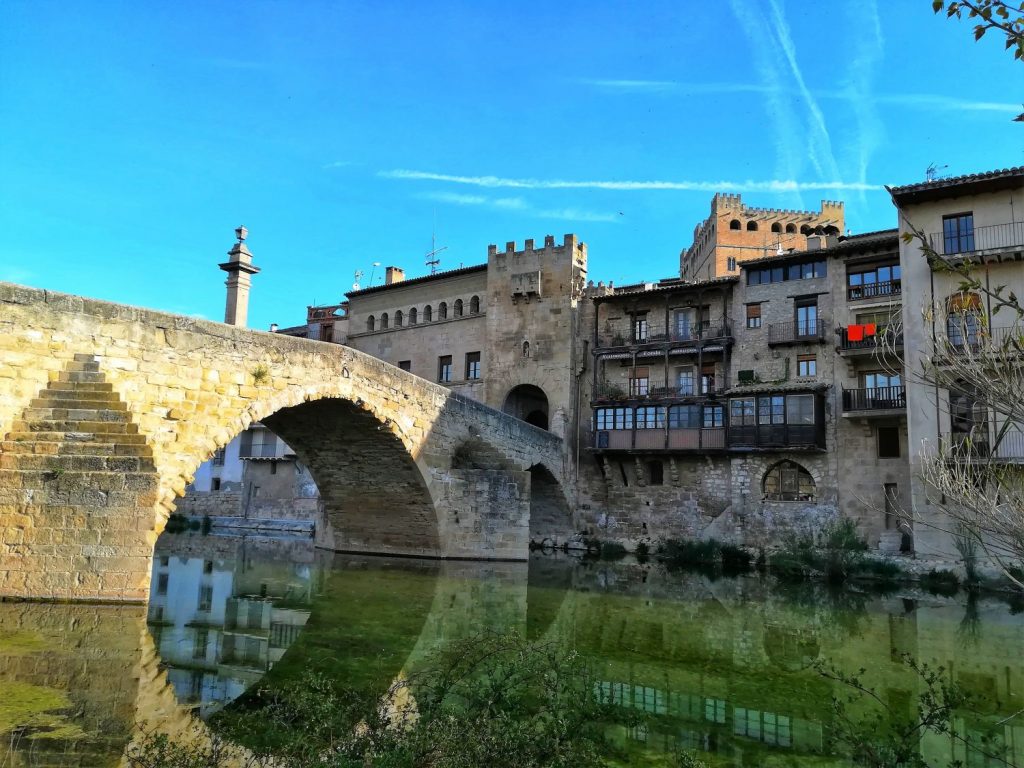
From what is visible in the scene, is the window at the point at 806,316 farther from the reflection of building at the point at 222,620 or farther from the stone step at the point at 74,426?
the stone step at the point at 74,426

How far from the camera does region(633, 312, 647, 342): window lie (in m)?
28.9

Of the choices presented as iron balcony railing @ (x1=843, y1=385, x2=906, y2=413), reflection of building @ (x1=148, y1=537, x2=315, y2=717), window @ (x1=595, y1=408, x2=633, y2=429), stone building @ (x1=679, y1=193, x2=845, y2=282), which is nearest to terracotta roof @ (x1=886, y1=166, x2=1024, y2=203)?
iron balcony railing @ (x1=843, y1=385, x2=906, y2=413)

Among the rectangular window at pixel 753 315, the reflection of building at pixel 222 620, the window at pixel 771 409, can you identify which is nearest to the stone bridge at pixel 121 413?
the reflection of building at pixel 222 620

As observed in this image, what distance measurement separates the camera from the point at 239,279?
17.8 m

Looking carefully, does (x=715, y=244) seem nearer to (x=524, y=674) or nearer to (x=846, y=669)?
(x=846, y=669)

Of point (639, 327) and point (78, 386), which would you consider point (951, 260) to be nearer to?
point (639, 327)

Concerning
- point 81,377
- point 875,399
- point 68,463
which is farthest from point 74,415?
point 875,399

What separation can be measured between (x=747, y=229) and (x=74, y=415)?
4318 centimetres

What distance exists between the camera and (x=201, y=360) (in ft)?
40.2

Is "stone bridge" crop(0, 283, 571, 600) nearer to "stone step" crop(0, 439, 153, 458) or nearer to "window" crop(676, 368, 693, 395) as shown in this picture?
"stone step" crop(0, 439, 153, 458)

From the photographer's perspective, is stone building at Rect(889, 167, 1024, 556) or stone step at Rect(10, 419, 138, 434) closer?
stone step at Rect(10, 419, 138, 434)

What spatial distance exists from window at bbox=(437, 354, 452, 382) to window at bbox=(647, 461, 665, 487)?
9.52m

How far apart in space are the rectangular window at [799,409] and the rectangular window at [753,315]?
3124 millimetres

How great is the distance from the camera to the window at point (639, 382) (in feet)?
93.2
